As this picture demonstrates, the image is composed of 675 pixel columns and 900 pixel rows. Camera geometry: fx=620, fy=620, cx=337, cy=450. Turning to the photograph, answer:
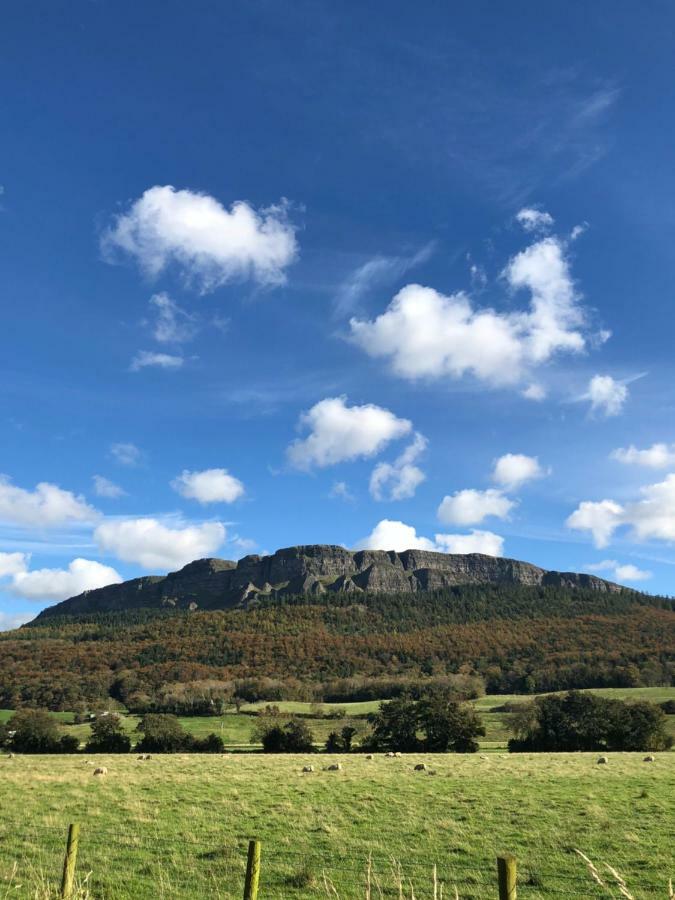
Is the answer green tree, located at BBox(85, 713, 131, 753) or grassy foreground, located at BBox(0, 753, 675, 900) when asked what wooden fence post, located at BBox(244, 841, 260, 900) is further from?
green tree, located at BBox(85, 713, 131, 753)

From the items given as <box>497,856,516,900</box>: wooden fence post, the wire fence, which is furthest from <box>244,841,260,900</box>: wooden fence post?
the wire fence

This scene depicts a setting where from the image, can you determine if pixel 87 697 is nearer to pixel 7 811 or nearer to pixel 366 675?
pixel 366 675

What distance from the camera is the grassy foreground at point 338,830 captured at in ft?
48.2

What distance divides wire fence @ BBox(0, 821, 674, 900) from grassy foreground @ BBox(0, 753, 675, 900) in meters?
0.07

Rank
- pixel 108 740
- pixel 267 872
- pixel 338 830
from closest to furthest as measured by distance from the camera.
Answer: pixel 267 872
pixel 338 830
pixel 108 740

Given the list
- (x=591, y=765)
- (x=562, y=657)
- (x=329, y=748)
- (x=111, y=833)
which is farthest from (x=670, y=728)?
(x=562, y=657)

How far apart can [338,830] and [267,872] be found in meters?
5.11

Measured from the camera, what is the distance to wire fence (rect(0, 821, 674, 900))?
45.4ft

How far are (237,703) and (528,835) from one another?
12826 centimetres

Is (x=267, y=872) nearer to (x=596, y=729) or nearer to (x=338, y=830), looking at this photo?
(x=338, y=830)

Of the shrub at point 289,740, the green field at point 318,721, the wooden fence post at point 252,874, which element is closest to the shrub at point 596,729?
the green field at point 318,721

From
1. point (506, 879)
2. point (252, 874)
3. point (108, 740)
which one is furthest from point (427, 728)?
point (506, 879)

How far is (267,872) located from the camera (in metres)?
16.0

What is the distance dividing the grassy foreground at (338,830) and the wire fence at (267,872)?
67 mm
